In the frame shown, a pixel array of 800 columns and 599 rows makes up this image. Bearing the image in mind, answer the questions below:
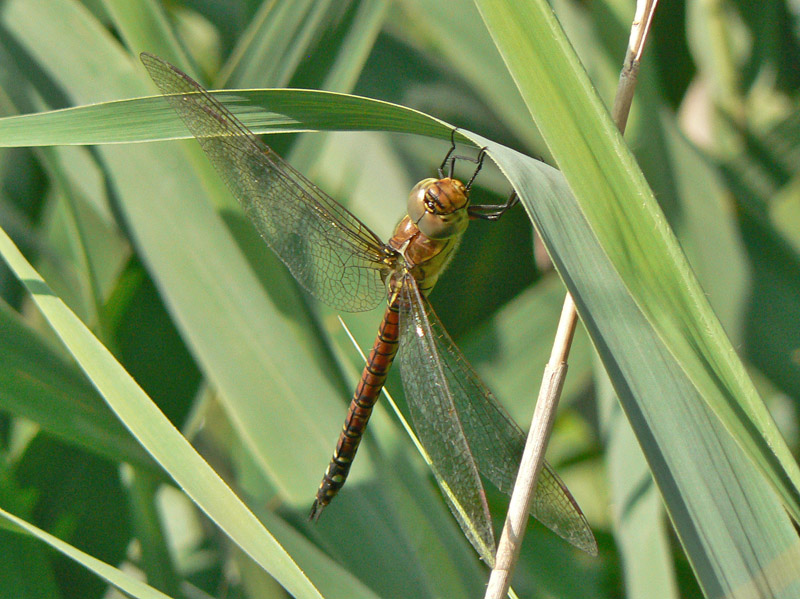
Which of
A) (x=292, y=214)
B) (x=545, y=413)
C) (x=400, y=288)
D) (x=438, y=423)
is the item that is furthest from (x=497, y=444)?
(x=292, y=214)

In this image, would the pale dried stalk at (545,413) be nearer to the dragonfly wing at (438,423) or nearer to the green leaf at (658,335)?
the dragonfly wing at (438,423)

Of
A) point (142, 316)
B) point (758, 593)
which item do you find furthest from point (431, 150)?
point (758, 593)

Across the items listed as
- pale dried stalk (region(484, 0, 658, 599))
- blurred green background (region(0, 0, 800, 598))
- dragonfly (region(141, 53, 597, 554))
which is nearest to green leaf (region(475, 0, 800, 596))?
pale dried stalk (region(484, 0, 658, 599))

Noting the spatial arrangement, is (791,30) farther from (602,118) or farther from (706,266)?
(602,118)

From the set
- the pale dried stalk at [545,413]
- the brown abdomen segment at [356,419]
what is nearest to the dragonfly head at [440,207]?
the brown abdomen segment at [356,419]

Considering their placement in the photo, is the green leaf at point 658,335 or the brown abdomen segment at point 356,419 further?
the brown abdomen segment at point 356,419

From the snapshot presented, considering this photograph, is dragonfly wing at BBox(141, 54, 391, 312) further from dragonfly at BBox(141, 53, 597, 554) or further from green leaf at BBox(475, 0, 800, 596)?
green leaf at BBox(475, 0, 800, 596)
